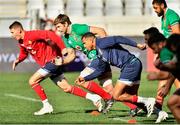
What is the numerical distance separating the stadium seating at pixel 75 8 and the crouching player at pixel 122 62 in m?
22.8

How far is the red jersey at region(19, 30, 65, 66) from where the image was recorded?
1308cm

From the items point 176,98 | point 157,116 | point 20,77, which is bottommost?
point 20,77

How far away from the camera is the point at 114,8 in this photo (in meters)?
35.2

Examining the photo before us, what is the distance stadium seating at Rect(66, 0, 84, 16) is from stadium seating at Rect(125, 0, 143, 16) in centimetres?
236

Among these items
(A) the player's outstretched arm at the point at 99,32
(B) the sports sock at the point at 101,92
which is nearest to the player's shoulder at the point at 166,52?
(A) the player's outstretched arm at the point at 99,32

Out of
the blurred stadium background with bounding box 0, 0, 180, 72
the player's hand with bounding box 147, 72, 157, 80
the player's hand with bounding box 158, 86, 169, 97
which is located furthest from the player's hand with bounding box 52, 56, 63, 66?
the blurred stadium background with bounding box 0, 0, 180, 72

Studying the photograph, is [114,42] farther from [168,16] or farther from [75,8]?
[75,8]

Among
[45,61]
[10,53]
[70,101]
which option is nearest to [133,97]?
[45,61]

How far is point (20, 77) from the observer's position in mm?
24969

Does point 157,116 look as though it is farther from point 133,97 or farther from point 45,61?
point 45,61

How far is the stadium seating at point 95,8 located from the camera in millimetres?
35125

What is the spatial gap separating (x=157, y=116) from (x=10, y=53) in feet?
51.9

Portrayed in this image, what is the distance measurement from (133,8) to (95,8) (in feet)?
6.52

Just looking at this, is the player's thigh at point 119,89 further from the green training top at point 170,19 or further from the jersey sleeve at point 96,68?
the green training top at point 170,19
